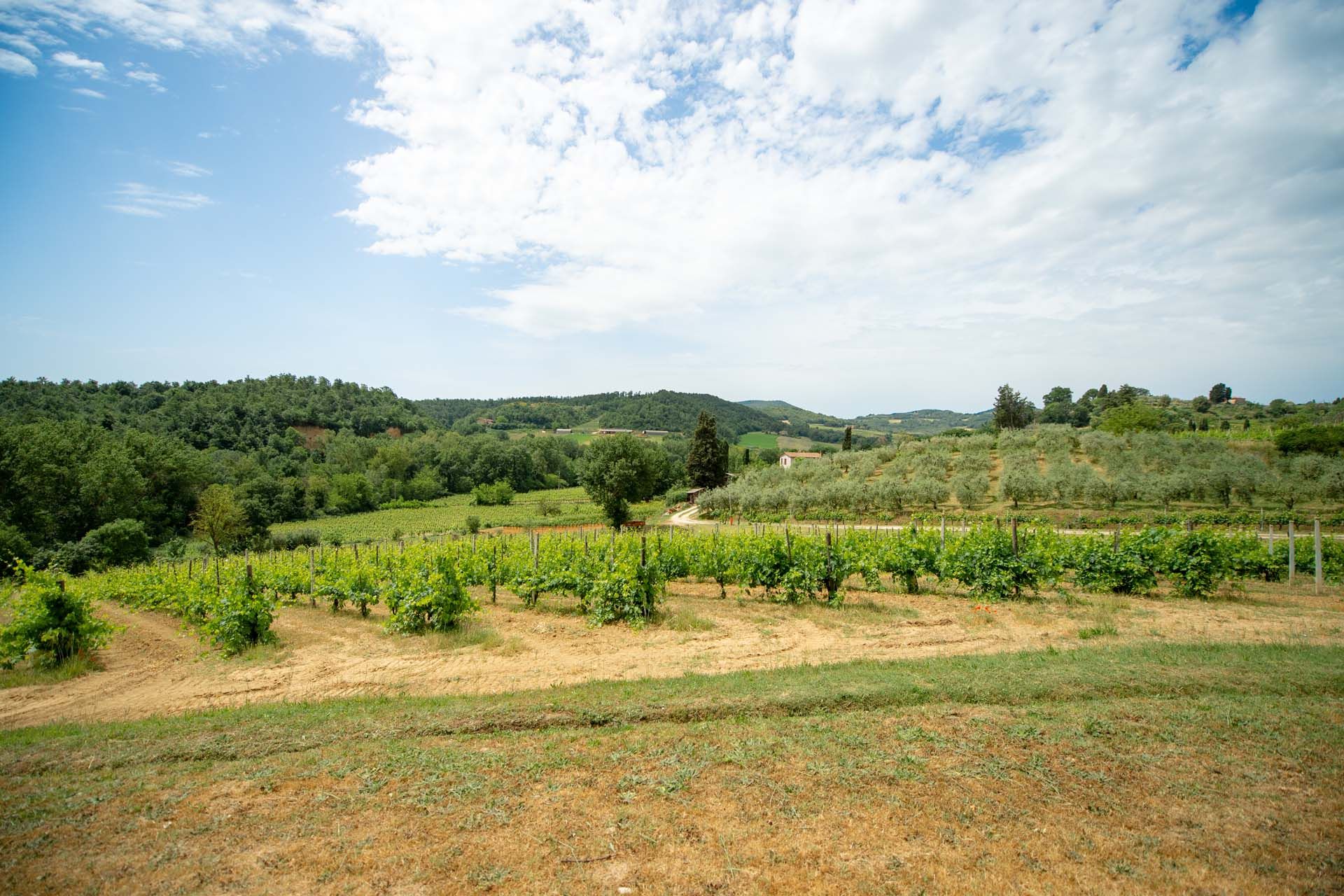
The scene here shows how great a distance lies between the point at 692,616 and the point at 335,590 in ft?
33.3

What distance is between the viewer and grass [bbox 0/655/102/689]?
985cm

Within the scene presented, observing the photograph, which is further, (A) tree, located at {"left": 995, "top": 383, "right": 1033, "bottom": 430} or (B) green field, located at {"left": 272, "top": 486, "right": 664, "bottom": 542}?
(A) tree, located at {"left": 995, "top": 383, "right": 1033, "bottom": 430}

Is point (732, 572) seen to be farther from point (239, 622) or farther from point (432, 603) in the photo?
point (239, 622)

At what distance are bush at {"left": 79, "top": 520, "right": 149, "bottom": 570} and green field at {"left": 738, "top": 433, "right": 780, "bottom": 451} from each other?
9220 centimetres

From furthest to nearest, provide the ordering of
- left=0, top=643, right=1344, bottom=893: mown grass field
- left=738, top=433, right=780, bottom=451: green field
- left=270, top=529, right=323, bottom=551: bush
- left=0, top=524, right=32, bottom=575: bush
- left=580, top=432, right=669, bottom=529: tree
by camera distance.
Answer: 1. left=738, top=433, right=780, bottom=451: green field
2. left=270, top=529, right=323, bottom=551: bush
3. left=580, top=432, right=669, bottom=529: tree
4. left=0, top=524, right=32, bottom=575: bush
5. left=0, top=643, right=1344, bottom=893: mown grass field

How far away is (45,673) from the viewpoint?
10.2 meters

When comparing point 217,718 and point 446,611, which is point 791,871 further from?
point 446,611

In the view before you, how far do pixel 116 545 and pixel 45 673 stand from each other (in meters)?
33.4

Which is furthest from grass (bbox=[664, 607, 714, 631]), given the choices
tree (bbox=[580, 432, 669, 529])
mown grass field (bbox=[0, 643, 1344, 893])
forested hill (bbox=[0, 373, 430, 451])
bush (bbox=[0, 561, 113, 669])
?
forested hill (bbox=[0, 373, 430, 451])

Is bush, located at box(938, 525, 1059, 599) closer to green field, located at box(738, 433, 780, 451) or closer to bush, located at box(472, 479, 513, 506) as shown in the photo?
bush, located at box(472, 479, 513, 506)

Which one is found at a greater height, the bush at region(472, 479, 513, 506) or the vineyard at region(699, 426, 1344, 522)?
the vineyard at region(699, 426, 1344, 522)

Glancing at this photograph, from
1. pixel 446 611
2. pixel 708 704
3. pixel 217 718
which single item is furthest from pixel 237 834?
pixel 446 611

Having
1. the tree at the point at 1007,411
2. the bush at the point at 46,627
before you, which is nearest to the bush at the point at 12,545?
the bush at the point at 46,627

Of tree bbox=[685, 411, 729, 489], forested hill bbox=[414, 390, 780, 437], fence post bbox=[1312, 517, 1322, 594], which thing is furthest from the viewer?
forested hill bbox=[414, 390, 780, 437]
